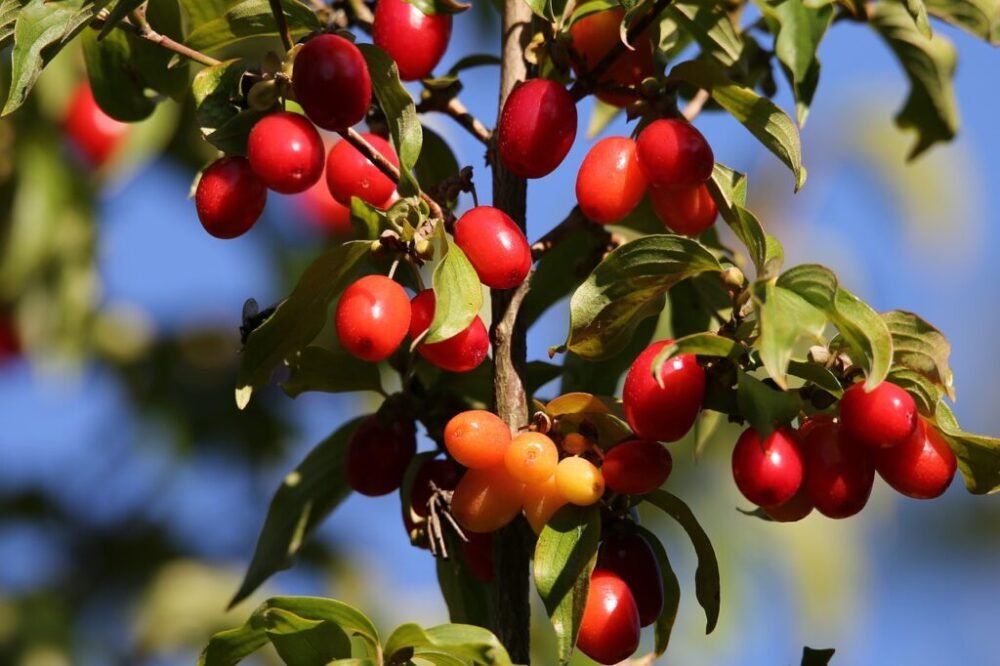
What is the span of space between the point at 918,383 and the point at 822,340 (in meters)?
0.12

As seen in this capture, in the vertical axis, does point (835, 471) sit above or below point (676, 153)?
below

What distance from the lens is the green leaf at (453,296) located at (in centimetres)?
134

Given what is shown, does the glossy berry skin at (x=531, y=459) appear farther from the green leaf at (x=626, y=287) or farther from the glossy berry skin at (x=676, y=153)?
the glossy berry skin at (x=676, y=153)

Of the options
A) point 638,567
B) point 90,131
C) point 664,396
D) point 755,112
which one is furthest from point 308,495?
point 90,131

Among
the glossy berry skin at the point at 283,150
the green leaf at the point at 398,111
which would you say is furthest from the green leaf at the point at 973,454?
the glossy berry skin at the point at 283,150

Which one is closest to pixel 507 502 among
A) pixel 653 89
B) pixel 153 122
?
pixel 653 89

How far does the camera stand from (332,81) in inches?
53.0

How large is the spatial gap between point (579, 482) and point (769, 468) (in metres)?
0.19

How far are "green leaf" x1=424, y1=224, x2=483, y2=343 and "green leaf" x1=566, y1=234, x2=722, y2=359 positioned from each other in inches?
4.7

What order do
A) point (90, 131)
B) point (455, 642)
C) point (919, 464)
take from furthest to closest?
point (90, 131), point (919, 464), point (455, 642)

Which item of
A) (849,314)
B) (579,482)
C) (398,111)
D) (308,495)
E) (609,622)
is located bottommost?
(308,495)

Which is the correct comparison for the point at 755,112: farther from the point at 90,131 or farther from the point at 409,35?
the point at 90,131

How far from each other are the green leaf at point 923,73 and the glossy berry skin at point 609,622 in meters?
1.08

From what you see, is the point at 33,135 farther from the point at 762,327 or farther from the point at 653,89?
the point at 762,327
